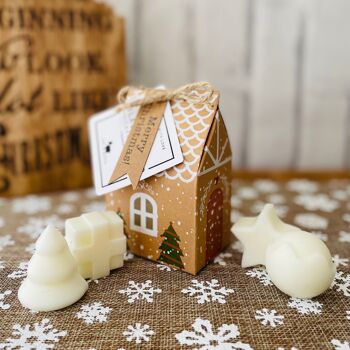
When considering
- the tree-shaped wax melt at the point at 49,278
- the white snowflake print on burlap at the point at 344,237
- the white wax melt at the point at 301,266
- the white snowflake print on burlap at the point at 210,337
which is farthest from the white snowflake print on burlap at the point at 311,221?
the tree-shaped wax melt at the point at 49,278

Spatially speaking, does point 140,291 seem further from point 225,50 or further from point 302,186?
point 225,50

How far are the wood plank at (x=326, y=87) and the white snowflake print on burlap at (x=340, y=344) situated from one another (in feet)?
2.27

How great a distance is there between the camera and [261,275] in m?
0.69

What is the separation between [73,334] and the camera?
1.82 feet

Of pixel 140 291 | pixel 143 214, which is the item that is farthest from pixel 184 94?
pixel 140 291

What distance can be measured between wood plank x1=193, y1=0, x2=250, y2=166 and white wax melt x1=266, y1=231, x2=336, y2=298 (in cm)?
57

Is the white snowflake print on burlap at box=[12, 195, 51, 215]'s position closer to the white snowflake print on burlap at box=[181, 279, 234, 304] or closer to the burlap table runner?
the burlap table runner

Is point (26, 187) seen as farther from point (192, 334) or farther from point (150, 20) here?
point (192, 334)

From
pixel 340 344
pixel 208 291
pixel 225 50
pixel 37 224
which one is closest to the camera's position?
pixel 340 344

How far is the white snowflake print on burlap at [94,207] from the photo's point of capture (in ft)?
3.10

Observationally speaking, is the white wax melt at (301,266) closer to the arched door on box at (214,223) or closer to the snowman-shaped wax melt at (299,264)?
the snowman-shaped wax melt at (299,264)

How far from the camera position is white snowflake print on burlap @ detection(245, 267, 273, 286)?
0.67 m

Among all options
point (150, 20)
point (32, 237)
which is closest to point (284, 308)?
point (32, 237)

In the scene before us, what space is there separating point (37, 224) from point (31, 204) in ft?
0.36
